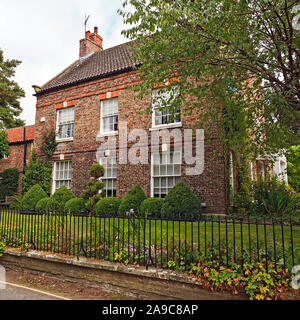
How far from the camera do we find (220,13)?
5.47 m

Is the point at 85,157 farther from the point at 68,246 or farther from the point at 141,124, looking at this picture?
the point at 68,246

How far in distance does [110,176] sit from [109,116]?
10.8 ft

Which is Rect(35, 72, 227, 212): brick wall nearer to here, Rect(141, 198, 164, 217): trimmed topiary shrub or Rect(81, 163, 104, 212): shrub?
Rect(81, 163, 104, 212): shrub

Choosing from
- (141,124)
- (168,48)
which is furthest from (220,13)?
(141,124)

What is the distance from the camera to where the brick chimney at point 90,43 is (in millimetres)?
19984

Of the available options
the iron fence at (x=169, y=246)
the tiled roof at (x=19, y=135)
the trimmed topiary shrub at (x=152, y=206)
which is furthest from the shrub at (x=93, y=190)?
the tiled roof at (x=19, y=135)

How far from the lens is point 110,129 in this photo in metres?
14.5

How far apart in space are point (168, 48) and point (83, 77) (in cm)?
1055

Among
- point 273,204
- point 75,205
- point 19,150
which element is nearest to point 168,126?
point 273,204

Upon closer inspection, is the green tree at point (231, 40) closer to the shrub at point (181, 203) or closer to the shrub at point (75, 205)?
the shrub at point (181, 203)

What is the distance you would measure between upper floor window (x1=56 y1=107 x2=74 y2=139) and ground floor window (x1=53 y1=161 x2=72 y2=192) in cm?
165

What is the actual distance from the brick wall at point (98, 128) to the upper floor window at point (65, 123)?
370 mm

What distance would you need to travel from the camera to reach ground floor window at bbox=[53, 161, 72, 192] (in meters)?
15.6

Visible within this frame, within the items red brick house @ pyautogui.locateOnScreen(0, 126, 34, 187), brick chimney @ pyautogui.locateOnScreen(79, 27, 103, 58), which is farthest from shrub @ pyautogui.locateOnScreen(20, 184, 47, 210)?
brick chimney @ pyautogui.locateOnScreen(79, 27, 103, 58)
